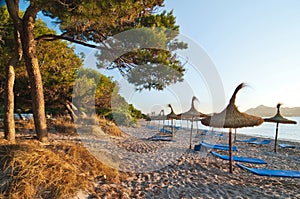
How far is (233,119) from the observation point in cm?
501

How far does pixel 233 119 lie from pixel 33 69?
5.00 meters

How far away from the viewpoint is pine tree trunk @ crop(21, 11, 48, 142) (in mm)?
4539

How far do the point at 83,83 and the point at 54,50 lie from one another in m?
5.47

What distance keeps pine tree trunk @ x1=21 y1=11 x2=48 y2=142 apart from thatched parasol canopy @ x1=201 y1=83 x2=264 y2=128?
14.3 feet

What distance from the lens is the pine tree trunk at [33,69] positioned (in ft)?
14.9

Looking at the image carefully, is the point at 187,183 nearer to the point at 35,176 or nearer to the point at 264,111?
the point at 35,176

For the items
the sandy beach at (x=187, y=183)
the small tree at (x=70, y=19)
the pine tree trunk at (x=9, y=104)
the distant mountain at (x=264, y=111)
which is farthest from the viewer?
the distant mountain at (x=264, y=111)

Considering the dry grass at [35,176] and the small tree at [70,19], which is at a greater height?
the small tree at [70,19]

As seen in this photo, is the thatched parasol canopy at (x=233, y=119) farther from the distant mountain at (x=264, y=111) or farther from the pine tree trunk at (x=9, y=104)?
the pine tree trunk at (x=9, y=104)

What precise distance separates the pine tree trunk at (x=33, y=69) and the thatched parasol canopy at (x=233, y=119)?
4349 millimetres

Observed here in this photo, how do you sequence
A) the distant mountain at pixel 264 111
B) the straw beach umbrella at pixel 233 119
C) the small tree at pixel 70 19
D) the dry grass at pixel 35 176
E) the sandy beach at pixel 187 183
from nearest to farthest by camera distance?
1. the dry grass at pixel 35 176
2. the sandy beach at pixel 187 183
3. the small tree at pixel 70 19
4. the straw beach umbrella at pixel 233 119
5. the distant mountain at pixel 264 111

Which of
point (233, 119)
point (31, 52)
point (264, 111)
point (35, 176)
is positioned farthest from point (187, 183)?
point (264, 111)

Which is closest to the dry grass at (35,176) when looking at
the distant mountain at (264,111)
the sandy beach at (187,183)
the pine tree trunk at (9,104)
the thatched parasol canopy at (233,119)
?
the sandy beach at (187,183)

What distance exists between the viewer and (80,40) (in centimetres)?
595
